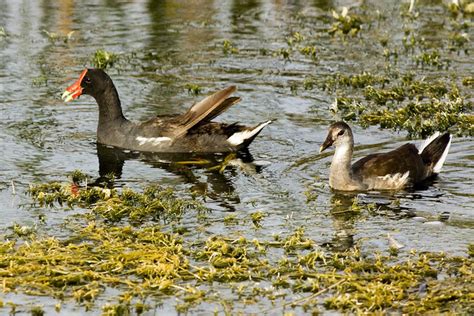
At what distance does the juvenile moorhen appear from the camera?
39.9 ft

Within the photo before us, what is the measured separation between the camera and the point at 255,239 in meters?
10.1

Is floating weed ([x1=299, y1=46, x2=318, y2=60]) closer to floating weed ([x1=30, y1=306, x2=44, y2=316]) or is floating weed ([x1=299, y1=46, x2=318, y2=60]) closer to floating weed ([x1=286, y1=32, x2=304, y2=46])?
floating weed ([x1=286, y1=32, x2=304, y2=46])

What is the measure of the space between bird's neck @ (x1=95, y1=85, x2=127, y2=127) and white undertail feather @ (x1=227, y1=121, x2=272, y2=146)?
1.49m

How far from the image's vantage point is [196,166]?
13.5m

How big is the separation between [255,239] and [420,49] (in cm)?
957

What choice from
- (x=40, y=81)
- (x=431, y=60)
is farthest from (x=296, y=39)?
(x=40, y=81)

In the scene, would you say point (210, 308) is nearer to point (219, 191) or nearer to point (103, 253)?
point (103, 253)

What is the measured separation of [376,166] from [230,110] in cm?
370

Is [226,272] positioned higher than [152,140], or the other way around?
[226,272]

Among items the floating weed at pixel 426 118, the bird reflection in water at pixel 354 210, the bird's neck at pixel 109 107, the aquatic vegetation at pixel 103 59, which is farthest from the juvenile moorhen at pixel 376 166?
the aquatic vegetation at pixel 103 59

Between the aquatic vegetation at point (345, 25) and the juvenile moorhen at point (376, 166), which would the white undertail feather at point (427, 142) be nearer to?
the juvenile moorhen at point (376, 166)

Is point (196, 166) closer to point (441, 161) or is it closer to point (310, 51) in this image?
point (441, 161)

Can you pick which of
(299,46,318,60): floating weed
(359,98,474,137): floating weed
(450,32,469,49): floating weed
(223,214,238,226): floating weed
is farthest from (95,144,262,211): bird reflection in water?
(450,32,469,49): floating weed

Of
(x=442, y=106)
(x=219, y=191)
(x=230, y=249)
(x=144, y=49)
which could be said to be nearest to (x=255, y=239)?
(x=230, y=249)
